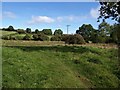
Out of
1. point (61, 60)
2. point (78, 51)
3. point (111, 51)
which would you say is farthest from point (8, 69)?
point (111, 51)

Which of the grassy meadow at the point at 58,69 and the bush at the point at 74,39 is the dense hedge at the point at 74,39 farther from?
the grassy meadow at the point at 58,69

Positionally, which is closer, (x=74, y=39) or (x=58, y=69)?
(x=58, y=69)

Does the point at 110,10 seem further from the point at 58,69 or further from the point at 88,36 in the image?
the point at 88,36

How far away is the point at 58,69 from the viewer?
22.5m

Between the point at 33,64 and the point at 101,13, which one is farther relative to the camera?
the point at 101,13

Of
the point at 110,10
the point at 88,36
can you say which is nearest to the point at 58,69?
the point at 110,10

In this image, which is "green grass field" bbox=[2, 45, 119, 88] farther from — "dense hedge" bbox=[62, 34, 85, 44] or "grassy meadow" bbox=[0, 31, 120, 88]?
"dense hedge" bbox=[62, 34, 85, 44]

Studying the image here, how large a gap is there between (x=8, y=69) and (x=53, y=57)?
20.7ft

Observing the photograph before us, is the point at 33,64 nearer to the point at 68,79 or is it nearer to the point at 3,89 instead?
the point at 68,79

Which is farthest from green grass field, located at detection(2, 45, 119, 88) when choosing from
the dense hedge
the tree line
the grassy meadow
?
the dense hedge

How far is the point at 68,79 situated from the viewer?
20.9 m

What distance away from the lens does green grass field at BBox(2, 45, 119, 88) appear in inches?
763

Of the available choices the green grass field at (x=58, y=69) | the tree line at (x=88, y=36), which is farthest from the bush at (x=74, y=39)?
the green grass field at (x=58, y=69)

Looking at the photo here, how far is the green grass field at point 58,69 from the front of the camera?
19.4 metres
